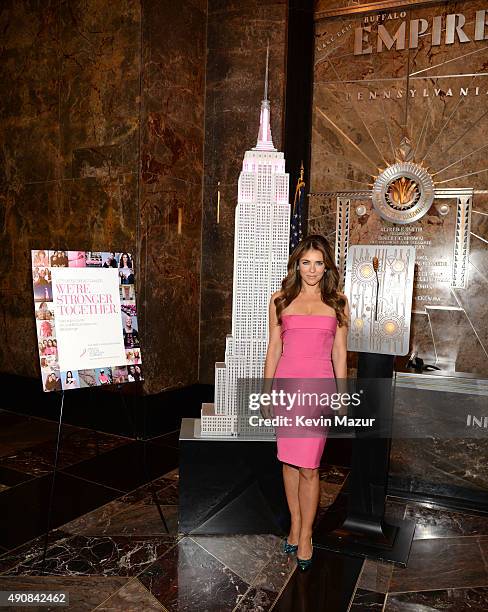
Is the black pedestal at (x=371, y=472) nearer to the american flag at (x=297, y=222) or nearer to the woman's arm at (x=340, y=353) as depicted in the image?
the woman's arm at (x=340, y=353)

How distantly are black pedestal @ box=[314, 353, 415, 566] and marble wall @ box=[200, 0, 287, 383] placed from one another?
9.03ft

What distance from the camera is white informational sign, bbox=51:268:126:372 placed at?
3.03m

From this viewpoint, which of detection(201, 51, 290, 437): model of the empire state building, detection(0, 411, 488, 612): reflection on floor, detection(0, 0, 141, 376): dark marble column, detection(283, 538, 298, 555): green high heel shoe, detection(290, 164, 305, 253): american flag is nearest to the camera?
detection(0, 411, 488, 612): reflection on floor

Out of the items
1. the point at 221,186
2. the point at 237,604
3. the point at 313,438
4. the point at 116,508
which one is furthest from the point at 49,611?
the point at 221,186

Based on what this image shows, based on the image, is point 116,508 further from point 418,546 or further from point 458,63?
point 458,63

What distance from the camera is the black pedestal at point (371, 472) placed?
3.25 metres

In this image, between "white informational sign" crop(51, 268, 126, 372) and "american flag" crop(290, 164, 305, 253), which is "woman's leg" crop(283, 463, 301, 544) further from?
"american flag" crop(290, 164, 305, 253)

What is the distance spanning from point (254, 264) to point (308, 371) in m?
0.86

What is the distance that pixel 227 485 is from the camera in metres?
3.31

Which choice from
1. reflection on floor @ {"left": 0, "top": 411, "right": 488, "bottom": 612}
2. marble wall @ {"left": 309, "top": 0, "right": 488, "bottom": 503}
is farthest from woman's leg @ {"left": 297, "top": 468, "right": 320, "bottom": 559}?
marble wall @ {"left": 309, "top": 0, "right": 488, "bottom": 503}

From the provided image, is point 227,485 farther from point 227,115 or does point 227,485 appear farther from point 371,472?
point 227,115

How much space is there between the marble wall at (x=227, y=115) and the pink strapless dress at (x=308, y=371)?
2957 mm

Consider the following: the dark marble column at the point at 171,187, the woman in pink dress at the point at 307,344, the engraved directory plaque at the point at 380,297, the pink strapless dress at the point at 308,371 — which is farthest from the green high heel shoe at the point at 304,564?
the dark marble column at the point at 171,187

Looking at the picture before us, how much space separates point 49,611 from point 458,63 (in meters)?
5.44
